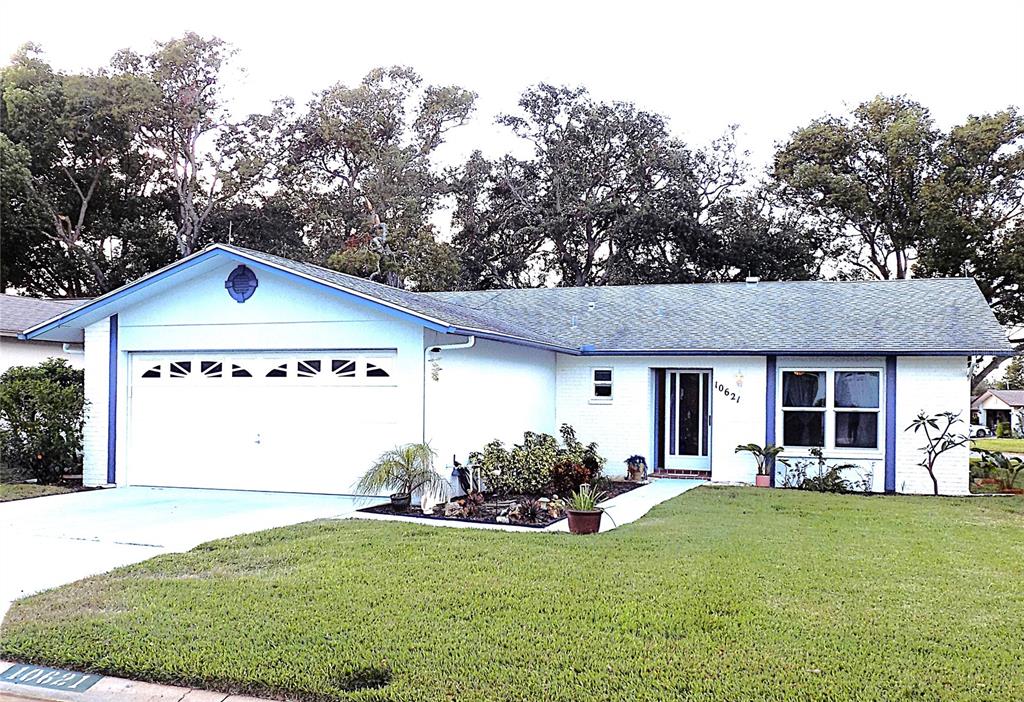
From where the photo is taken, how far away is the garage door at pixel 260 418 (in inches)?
483

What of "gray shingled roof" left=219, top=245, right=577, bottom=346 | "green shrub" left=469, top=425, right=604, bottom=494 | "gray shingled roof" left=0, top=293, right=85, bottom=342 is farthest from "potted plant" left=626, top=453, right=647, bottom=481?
"gray shingled roof" left=0, top=293, right=85, bottom=342

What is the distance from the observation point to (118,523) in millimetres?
10000

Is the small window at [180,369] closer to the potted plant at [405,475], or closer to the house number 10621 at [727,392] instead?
the potted plant at [405,475]

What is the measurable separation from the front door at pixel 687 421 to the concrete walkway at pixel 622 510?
0.72 metres

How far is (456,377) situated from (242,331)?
10.8ft

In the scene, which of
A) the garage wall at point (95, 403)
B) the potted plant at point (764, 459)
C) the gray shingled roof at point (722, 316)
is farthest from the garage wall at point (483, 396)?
the garage wall at point (95, 403)

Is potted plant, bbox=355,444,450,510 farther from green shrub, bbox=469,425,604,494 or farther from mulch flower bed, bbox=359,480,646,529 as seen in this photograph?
green shrub, bbox=469,425,604,494

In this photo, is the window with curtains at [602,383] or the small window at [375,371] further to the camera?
the window with curtains at [602,383]

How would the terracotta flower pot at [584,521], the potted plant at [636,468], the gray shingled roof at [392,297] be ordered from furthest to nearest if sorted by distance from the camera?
1. the potted plant at [636,468]
2. the gray shingled roof at [392,297]
3. the terracotta flower pot at [584,521]

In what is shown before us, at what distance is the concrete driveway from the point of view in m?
7.63

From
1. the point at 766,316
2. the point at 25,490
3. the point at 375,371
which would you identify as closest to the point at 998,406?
the point at 766,316

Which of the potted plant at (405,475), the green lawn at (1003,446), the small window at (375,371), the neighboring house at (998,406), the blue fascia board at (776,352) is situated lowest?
the green lawn at (1003,446)

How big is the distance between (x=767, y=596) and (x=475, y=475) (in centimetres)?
665

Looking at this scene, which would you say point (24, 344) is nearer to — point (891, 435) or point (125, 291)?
point (125, 291)
